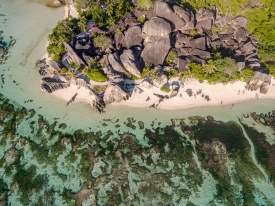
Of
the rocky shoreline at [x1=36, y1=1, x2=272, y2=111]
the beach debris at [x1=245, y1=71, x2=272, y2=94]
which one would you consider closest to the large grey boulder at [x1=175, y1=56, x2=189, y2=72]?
the rocky shoreline at [x1=36, y1=1, x2=272, y2=111]

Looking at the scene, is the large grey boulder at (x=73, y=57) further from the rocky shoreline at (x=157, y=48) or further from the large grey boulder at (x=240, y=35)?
the large grey boulder at (x=240, y=35)

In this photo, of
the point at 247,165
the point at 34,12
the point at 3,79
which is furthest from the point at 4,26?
the point at 247,165

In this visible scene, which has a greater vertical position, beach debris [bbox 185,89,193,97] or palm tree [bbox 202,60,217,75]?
palm tree [bbox 202,60,217,75]

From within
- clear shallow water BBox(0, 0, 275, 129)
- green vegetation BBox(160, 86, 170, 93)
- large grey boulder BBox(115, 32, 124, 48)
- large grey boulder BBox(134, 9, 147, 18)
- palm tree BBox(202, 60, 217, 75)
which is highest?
large grey boulder BBox(134, 9, 147, 18)

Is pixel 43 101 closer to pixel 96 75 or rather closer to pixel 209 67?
pixel 96 75

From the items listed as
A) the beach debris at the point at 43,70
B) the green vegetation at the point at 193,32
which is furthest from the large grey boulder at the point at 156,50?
the beach debris at the point at 43,70

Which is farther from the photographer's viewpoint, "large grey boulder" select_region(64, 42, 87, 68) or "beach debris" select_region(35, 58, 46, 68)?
"beach debris" select_region(35, 58, 46, 68)

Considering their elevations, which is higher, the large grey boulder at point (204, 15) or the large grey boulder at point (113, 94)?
the large grey boulder at point (204, 15)

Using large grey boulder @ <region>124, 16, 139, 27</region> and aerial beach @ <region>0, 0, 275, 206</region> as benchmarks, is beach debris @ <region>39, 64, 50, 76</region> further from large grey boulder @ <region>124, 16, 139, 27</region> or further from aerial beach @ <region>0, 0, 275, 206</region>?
large grey boulder @ <region>124, 16, 139, 27</region>
